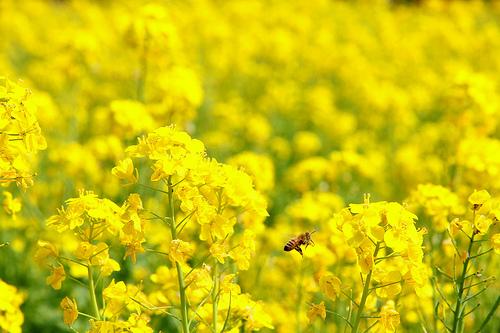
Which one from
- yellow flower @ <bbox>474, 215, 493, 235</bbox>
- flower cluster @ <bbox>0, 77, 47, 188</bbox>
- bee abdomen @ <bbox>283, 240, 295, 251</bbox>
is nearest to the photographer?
flower cluster @ <bbox>0, 77, 47, 188</bbox>

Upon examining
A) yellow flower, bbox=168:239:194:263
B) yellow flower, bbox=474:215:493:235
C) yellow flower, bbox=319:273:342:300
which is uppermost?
yellow flower, bbox=474:215:493:235

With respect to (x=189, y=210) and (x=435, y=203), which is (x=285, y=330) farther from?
(x=189, y=210)

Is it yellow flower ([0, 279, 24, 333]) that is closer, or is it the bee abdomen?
yellow flower ([0, 279, 24, 333])

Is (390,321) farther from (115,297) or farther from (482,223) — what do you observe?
(115,297)

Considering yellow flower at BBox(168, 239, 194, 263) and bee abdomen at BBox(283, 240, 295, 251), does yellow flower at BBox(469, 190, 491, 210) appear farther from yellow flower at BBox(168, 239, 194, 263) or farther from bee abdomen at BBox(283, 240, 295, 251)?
yellow flower at BBox(168, 239, 194, 263)

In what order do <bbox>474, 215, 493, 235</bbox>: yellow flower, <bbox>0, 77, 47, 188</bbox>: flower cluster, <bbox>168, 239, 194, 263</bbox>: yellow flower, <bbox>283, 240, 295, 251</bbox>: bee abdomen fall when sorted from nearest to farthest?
<bbox>168, 239, 194, 263</bbox>: yellow flower → <bbox>0, 77, 47, 188</bbox>: flower cluster → <bbox>474, 215, 493, 235</bbox>: yellow flower → <bbox>283, 240, 295, 251</bbox>: bee abdomen

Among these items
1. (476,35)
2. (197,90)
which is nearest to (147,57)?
(197,90)

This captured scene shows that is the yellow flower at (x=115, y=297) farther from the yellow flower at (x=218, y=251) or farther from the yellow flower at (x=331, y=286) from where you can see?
the yellow flower at (x=331, y=286)

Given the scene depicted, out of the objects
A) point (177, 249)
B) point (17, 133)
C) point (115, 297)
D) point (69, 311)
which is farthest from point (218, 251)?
point (17, 133)

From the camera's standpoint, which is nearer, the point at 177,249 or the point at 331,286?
the point at 177,249

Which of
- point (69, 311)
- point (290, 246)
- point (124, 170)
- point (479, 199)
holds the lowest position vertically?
point (69, 311)

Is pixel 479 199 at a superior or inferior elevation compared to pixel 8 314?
superior

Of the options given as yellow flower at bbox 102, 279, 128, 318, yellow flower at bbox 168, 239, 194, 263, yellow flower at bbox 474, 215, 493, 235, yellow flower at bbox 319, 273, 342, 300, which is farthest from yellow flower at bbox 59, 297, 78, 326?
yellow flower at bbox 474, 215, 493, 235
